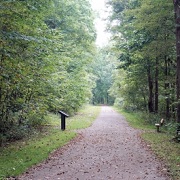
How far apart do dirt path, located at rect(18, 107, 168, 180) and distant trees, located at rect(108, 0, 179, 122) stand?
119 inches

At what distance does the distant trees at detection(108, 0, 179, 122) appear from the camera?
41.3ft

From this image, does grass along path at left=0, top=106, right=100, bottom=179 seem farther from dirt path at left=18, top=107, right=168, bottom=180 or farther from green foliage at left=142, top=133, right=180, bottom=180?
green foliage at left=142, top=133, right=180, bottom=180

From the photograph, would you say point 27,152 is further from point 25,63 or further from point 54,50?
point 54,50

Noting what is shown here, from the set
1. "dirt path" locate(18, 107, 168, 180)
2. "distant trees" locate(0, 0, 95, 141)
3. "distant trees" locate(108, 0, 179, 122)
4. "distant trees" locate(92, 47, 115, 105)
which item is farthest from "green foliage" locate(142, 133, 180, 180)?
"distant trees" locate(92, 47, 115, 105)

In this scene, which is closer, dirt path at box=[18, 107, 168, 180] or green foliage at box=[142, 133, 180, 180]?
dirt path at box=[18, 107, 168, 180]

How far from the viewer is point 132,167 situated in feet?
24.6

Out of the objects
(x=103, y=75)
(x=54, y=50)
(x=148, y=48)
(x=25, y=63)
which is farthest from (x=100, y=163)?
(x=103, y=75)

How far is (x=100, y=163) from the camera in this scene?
800 centimetres

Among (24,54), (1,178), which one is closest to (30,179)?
(1,178)

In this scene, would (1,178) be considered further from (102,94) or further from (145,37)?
(102,94)

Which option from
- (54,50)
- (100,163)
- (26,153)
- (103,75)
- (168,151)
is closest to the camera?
(100,163)

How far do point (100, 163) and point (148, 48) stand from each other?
773cm

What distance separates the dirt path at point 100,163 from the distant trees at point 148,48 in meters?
3.02

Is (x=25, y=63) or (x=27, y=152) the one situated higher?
(x=25, y=63)
